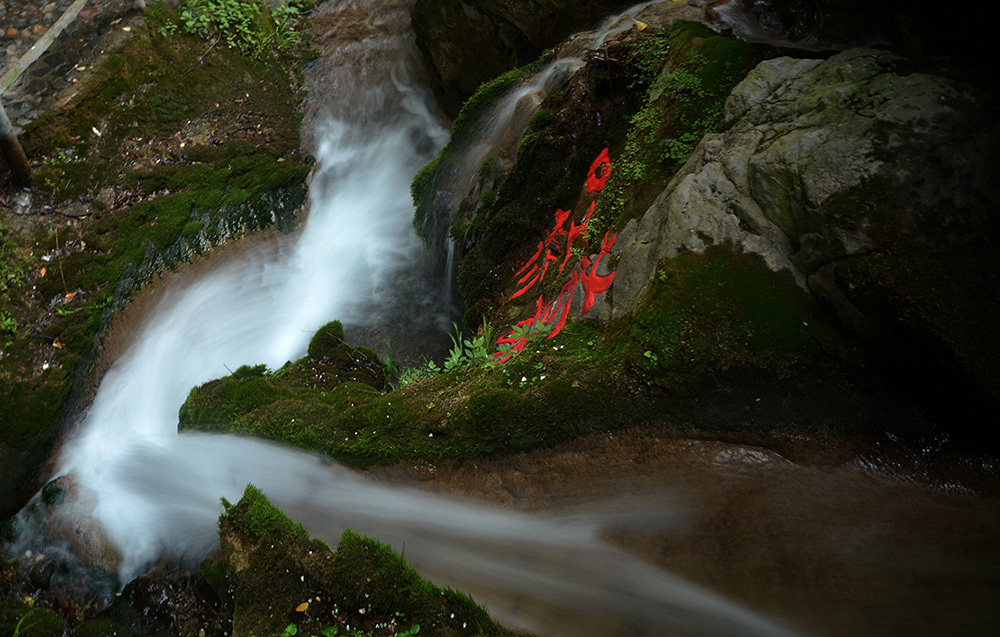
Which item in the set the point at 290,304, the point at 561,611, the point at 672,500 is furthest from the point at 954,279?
the point at 290,304

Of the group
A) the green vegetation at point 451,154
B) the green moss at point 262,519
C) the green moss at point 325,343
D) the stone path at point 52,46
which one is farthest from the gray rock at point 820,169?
the stone path at point 52,46

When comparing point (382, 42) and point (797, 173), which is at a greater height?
point (382, 42)

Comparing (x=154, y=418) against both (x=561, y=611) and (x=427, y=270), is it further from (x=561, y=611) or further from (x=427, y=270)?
(x=561, y=611)

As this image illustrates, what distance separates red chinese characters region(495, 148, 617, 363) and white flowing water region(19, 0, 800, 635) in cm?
156

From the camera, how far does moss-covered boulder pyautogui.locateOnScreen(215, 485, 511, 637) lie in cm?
356

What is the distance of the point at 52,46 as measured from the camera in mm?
7953

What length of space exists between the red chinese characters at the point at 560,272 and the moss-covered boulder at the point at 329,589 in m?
1.82

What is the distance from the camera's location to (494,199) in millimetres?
6652

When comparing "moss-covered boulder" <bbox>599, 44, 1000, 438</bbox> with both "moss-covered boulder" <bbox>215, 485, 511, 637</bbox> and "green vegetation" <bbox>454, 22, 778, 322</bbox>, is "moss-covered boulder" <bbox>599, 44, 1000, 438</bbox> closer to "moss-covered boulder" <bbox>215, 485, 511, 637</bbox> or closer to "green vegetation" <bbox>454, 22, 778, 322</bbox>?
"green vegetation" <bbox>454, 22, 778, 322</bbox>

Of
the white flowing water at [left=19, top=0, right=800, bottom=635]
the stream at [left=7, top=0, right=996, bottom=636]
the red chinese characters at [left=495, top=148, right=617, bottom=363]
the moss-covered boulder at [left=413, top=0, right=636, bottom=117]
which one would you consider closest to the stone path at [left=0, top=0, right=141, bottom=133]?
the stream at [left=7, top=0, right=996, bottom=636]

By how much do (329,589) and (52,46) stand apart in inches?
331

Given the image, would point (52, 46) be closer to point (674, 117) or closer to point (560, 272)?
point (560, 272)

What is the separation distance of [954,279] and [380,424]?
12.4 feet

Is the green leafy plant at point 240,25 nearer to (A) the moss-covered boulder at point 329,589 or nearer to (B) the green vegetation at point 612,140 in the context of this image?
(B) the green vegetation at point 612,140
